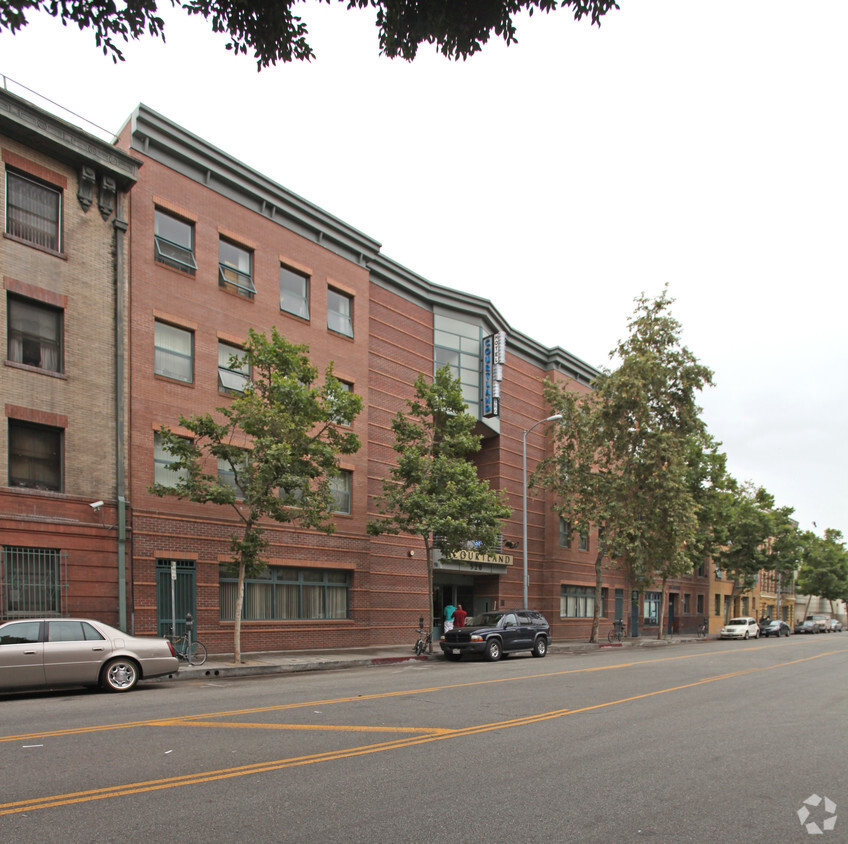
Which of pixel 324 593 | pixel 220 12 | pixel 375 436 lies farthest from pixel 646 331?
pixel 220 12

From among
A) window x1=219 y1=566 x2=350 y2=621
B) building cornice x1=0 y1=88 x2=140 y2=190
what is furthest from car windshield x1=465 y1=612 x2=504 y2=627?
building cornice x1=0 y1=88 x2=140 y2=190

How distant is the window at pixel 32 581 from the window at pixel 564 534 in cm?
2668

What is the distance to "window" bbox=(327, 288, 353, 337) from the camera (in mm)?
27206

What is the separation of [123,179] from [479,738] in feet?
57.6

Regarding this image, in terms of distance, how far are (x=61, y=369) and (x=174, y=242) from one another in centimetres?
532

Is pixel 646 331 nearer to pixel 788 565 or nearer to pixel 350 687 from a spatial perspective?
pixel 350 687

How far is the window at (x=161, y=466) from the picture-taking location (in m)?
21.0

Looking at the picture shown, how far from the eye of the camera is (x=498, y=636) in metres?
23.3

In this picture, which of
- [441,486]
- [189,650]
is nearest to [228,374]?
[441,486]

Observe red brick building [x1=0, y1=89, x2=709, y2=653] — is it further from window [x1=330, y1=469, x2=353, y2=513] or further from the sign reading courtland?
the sign reading courtland

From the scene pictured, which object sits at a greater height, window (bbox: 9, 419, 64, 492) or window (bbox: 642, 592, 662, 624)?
window (bbox: 9, 419, 64, 492)

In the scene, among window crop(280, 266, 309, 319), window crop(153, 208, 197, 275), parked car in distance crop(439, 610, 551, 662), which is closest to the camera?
Answer: window crop(153, 208, 197, 275)

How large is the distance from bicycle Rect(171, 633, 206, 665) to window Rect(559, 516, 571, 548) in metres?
23.7

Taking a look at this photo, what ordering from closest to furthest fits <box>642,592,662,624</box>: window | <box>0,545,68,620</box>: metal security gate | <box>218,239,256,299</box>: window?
<box>0,545,68,620</box>: metal security gate, <box>218,239,256,299</box>: window, <box>642,592,662,624</box>: window
